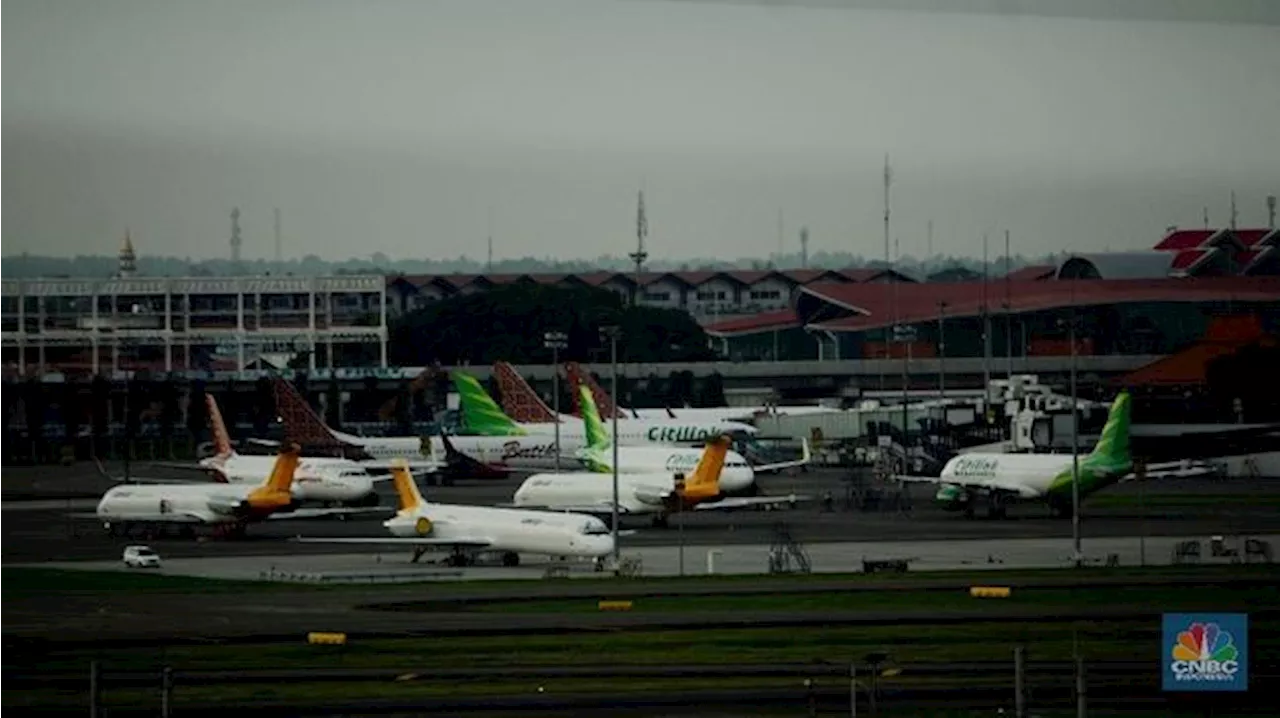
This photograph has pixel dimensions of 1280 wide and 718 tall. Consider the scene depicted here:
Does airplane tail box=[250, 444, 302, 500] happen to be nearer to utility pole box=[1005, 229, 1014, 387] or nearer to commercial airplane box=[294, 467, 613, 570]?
commercial airplane box=[294, 467, 613, 570]

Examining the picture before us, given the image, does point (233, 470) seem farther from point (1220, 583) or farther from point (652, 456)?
point (1220, 583)

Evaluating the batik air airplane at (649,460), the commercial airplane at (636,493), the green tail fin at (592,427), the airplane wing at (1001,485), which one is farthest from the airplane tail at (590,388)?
the airplane wing at (1001,485)

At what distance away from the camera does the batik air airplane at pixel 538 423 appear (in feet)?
185

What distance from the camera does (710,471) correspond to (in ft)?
127

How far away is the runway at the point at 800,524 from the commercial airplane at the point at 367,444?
6286mm

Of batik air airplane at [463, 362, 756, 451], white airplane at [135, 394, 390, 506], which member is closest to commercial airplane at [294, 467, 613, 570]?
white airplane at [135, 394, 390, 506]

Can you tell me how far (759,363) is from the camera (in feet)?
250

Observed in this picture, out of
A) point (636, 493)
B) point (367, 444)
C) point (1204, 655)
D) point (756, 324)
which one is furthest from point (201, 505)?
point (756, 324)

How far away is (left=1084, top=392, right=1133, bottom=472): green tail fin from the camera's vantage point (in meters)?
37.6

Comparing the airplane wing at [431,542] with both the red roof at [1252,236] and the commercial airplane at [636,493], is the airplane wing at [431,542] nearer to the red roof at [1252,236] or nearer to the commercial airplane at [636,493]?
the commercial airplane at [636,493]

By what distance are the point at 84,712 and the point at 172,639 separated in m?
4.92

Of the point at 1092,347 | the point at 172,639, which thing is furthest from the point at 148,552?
the point at 1092,347

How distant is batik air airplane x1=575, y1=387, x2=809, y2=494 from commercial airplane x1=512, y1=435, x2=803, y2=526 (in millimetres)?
677

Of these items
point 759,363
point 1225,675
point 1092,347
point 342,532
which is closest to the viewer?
point 1225,675
